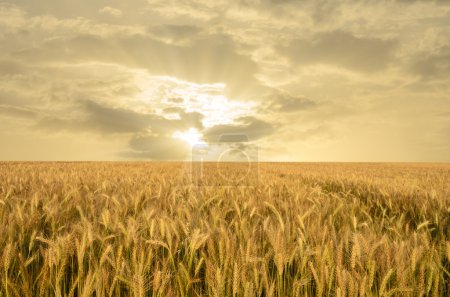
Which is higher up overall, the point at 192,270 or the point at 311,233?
the point at 311,233

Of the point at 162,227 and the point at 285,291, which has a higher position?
the point at 162,227

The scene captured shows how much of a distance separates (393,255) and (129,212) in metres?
2.39

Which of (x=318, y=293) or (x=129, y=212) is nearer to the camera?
(x=318, y=293)

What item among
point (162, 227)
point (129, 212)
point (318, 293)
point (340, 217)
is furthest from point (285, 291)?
point (129, 212)

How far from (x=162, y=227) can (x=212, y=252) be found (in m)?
0.45

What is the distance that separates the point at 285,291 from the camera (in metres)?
1.72

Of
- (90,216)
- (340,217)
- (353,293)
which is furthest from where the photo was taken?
(340,217)

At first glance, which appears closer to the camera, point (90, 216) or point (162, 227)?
point (162, 227)

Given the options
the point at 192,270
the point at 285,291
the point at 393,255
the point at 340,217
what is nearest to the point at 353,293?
the point at 285,291

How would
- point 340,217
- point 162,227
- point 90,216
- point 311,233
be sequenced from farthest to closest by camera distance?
point 340,217, point 90,216, point 311,233, point 162,227

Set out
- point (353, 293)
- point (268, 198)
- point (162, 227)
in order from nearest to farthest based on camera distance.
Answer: point (353, 293) < point (162, 227) < point (268, 198)

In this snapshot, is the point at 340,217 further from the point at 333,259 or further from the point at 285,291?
the point at 285,291

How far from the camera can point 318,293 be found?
4.90 ft

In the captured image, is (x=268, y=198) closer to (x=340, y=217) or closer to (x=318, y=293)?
(x=340, y=217)
